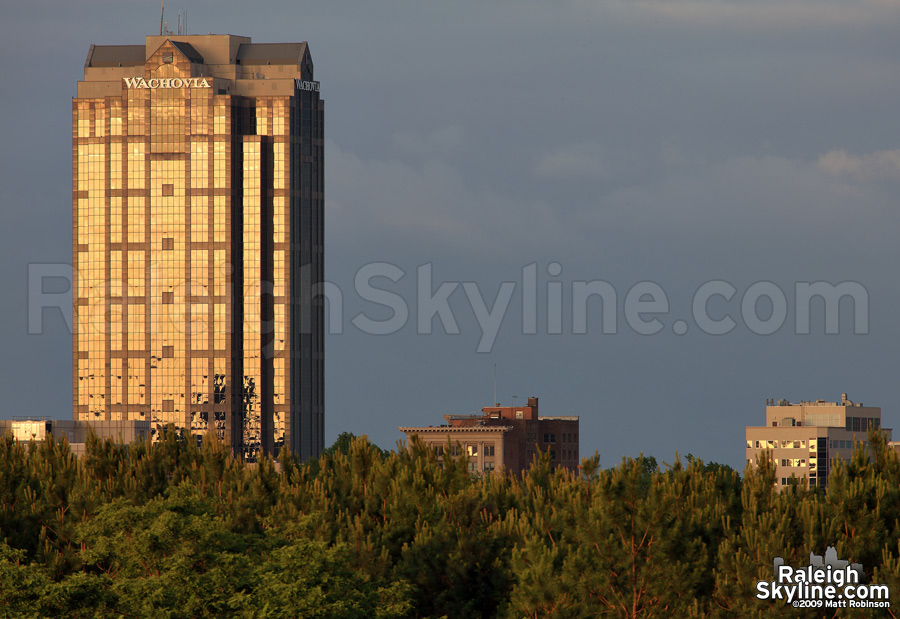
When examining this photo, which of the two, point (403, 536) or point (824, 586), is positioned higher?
point (403, 536)

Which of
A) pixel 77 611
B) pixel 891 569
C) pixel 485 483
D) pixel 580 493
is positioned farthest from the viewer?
pixel 485 483

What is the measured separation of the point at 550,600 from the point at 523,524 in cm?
688

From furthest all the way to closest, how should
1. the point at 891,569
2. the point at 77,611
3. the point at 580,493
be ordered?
the point at 580,493 → the point at 891,569 → the point at 77,611

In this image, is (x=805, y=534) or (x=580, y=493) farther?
(x=580, y=493)

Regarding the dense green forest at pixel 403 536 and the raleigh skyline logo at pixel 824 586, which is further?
the raleigh skyline logo at pixel 824 586

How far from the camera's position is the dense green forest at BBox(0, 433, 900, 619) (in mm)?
49969

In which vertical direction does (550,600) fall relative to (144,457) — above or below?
below

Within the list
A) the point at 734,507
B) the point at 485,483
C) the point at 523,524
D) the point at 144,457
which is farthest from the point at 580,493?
the point at 144,457

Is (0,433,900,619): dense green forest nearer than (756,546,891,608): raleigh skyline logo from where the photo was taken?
Yes

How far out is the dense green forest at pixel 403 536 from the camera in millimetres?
49969

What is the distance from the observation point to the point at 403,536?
64.6 m

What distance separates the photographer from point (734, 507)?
6444cm

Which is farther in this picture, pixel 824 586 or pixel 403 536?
pixel 403 536

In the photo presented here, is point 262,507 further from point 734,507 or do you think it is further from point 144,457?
point 734,507
